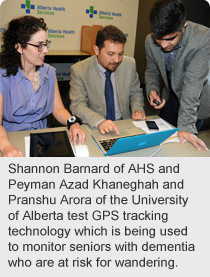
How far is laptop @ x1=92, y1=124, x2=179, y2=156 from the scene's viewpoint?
3.77 feet

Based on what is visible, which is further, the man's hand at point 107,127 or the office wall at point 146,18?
the office wall at point 146,18

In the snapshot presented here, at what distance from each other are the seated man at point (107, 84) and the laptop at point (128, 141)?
0.25m

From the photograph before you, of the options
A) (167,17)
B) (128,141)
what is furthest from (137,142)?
(167,17)

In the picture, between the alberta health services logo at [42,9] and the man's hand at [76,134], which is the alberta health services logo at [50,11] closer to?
the alberta health services logo at [42,9]

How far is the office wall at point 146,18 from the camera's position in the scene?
3.78 metres

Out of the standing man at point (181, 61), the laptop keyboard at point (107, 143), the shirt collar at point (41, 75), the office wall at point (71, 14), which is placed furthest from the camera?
the office wall at point (71, 14)

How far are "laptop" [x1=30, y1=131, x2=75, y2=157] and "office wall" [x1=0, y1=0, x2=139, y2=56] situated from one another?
361 cm

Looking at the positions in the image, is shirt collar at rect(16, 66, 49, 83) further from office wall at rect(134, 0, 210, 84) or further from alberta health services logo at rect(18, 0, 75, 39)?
alberta health services logo at rect(18, 0, 75, 39)

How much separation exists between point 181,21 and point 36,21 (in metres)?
0.88

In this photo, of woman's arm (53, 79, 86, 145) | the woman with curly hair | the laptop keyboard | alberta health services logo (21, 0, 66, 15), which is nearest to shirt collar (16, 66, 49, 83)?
the woman with curly hair

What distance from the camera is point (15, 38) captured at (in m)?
1.58

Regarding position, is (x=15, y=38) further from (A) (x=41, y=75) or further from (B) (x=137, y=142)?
(B) (x=137, y=142)

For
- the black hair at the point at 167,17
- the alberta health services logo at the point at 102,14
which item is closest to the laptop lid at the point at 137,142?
the black hair at the point at 167,17

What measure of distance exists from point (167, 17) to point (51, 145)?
3.17ft
